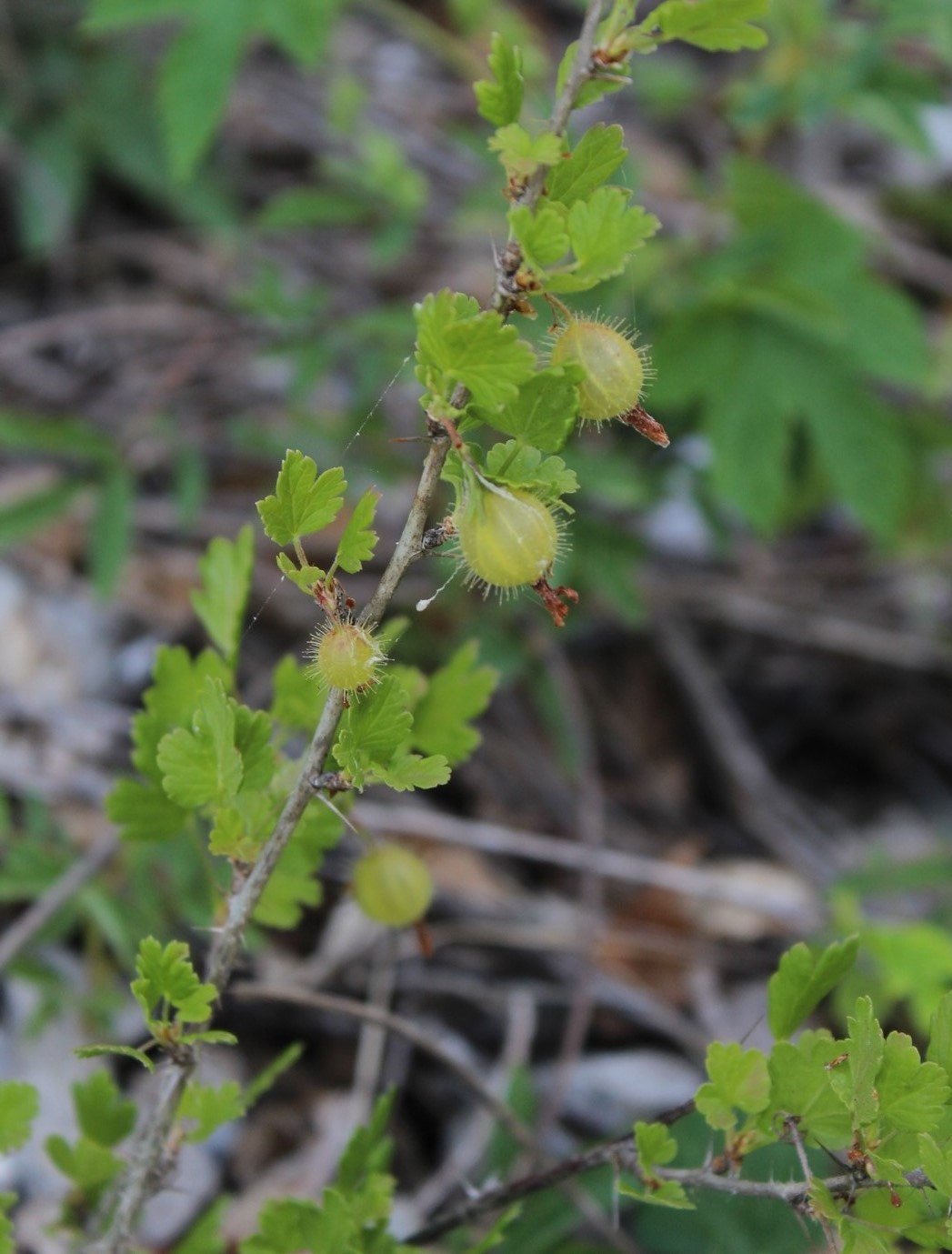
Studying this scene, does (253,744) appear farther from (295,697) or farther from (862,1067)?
(862,1067)

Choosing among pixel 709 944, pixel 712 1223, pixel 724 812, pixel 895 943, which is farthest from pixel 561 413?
pixel 724 812

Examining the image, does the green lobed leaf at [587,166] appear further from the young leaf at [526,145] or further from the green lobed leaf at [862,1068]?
the green lobed leaf at [862,1068]

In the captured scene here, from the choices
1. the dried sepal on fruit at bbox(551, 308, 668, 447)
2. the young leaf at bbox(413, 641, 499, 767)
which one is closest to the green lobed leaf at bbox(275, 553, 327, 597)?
the dried sepal on fruit at bbox(551, 308, 668, 447)

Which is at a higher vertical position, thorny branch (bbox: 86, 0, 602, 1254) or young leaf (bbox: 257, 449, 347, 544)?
young leaf (bbox: 257, 449, 347, 544)

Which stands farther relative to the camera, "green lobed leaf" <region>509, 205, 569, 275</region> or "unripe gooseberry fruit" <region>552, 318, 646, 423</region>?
"unripe gooseberry fruit" <region>552, 318, 646, 423</region>

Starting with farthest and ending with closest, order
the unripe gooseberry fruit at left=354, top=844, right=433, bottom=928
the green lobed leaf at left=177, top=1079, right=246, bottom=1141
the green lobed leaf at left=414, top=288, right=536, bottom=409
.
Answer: the unripe gooseberry fruit at left=354, top=844, right=433, bottom=928 → the green lobed leaf at left=177, top=1079, right=246, bottom=1141 → the green lobed leaf at left=414, top=288, right=536, bottom=409

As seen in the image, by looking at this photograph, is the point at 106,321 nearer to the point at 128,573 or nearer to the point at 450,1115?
the point at 128,573

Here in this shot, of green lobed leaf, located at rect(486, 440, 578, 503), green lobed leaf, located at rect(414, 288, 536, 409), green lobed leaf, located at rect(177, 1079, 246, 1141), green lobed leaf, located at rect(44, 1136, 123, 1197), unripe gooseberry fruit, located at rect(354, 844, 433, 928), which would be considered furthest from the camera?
unripe gooseberry fruit, located at rect(354, 844, 433, 928)

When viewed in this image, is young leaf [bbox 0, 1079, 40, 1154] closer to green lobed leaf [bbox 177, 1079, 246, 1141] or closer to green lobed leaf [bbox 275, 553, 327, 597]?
green lobed leaf [bbox 177, 1079, 246, 1141]
